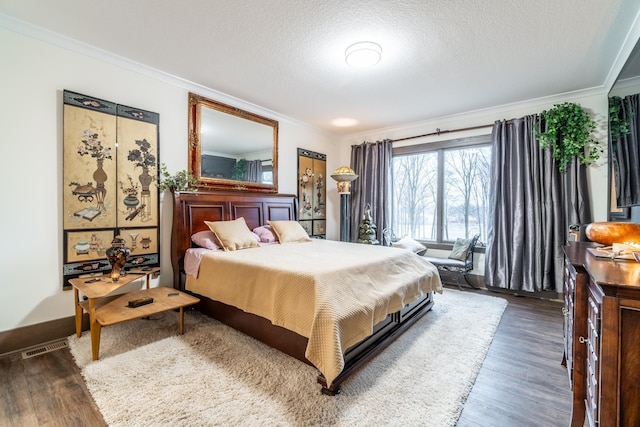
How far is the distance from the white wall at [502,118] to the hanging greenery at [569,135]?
0.11 meters

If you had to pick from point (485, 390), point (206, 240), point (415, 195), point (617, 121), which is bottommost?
point (485, 390)

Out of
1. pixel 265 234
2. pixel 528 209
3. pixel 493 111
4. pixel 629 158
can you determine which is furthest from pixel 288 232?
pixel 493 111

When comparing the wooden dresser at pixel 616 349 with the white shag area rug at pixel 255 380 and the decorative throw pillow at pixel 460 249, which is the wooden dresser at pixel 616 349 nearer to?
the white shag area rug at pixel 255 380

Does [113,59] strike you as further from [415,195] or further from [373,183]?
[415,195]

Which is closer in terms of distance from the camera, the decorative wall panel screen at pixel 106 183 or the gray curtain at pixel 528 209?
the decorative wall panel screen at pixel 106 183

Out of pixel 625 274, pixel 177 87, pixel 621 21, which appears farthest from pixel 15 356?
pixel 621 21

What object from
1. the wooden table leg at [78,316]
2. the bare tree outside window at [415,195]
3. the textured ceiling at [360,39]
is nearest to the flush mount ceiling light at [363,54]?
the textured ceiling at [360,39]

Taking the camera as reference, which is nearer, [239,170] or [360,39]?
[360,39]

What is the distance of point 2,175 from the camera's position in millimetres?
2311

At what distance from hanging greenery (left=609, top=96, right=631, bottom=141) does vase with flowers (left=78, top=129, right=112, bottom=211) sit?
4686 millimetres

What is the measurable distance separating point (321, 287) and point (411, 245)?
3111mm

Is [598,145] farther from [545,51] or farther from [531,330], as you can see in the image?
[531,330]

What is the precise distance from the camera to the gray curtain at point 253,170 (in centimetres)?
423

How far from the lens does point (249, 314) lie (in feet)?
8.34
